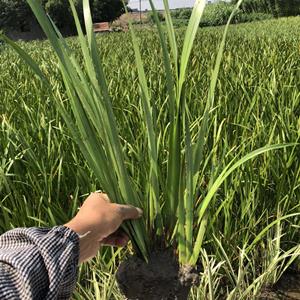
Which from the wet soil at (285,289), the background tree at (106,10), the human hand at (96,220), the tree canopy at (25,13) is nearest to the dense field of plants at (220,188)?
the wet soil at (285,289)

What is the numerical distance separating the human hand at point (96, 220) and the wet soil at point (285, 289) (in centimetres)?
77

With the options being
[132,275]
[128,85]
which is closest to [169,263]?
[132,275]

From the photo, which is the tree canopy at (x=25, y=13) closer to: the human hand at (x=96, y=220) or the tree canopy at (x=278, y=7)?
the tree canopy at (x=278, y=7)

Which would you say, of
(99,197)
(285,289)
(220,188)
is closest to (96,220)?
(99,197)

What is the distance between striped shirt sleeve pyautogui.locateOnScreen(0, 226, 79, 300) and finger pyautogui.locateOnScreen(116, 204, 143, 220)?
0.56 feet

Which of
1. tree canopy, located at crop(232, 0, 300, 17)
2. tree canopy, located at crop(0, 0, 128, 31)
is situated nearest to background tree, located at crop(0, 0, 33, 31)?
tree canopy, located at crop(0, 0, 128, 31)

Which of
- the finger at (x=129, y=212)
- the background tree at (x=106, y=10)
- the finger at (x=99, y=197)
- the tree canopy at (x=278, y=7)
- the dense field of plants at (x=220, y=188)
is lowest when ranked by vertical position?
the tree canopy at (x=278, y=7)

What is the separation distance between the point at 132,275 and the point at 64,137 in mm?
840

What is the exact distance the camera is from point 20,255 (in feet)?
2.25

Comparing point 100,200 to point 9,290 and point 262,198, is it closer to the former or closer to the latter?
point 9,290

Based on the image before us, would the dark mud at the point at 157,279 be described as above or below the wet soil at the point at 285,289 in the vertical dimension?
above

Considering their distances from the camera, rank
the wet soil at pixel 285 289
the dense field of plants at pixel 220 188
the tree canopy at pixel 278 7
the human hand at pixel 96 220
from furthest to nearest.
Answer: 1. the tree canopy at pixel 278 7
2. the wet soil at pixel 285 289
3. the dense field of plants at pixel 220 188
4. the human hand at pixel 96 220

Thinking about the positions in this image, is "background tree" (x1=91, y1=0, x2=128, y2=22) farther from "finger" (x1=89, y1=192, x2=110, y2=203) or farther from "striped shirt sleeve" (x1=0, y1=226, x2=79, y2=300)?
"striped shirt sleeve" (x1=0, y1=226, x2=79, y2=300)

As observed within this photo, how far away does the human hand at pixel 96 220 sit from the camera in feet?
2.72
